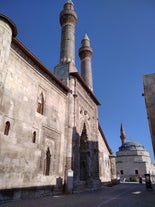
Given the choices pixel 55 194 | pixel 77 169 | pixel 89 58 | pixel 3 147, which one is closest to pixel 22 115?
pixel 3 147

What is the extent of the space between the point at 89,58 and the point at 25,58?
1485 centimetres

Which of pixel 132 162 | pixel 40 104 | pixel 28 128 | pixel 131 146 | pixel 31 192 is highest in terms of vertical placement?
pixel 40 104

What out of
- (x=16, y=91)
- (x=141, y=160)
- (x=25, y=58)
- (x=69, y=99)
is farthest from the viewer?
(x=141, y=160)

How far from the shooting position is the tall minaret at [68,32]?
1717 centimetres

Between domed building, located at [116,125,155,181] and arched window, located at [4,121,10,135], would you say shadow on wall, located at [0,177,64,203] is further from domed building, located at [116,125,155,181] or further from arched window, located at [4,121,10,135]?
domed building, located at [116,125,155,181]

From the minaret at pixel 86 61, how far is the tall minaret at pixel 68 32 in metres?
4.20

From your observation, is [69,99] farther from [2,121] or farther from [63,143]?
[2,121]

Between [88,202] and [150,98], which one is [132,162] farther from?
[88,202]

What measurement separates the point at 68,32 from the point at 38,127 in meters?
12.9

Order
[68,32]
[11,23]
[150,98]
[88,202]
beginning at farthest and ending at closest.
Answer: [68,32], [150,98], [11,23], [88,202]

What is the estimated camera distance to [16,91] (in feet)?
26.5

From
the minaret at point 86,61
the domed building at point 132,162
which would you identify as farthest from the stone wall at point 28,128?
the domed building at point 132,162

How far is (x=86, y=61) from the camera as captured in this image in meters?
22.5

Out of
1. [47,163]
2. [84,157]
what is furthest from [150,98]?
[84,157]
